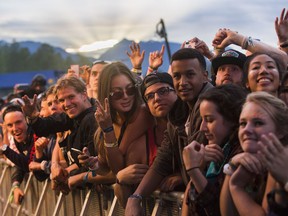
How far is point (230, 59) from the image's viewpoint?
5.15 meters

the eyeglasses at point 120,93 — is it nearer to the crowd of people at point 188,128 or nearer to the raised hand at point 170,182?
the crowd of people at point 188,128

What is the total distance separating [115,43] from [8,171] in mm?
2994

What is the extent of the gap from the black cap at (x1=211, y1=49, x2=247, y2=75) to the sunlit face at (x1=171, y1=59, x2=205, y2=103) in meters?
0.24

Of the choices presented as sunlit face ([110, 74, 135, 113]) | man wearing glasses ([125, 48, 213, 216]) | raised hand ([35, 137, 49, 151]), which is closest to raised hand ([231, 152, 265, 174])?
man wearing glasses ([125, 48, 213, 216])

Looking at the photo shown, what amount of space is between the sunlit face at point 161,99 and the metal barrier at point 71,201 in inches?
23.3

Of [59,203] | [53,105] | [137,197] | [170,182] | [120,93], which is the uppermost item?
[120,93]

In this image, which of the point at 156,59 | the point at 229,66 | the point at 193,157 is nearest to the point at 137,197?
the point at 229,66

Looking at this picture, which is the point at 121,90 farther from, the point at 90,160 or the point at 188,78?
the point at 188,78

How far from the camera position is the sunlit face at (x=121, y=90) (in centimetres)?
577

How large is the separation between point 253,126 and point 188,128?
119 centimetres

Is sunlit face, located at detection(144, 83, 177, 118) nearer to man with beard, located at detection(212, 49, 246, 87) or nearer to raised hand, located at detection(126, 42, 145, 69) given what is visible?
man with beard, located at detection(212, 49, 246, 87)

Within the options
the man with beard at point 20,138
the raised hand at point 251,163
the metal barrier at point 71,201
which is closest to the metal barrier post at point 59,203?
the metal barrier at point 71,201

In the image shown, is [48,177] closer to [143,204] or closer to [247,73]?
[143,204]

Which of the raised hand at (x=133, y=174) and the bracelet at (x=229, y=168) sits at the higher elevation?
the bracelet at (x=229, y=168)
